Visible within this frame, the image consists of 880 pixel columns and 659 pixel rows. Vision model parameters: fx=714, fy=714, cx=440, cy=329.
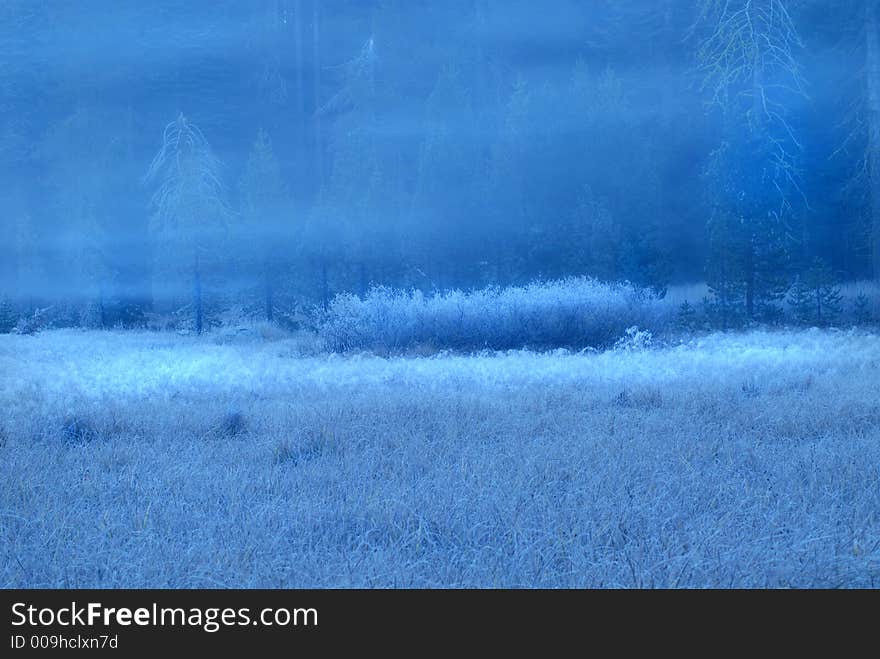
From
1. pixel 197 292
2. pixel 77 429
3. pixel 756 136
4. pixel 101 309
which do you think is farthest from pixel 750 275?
pixel 101 309

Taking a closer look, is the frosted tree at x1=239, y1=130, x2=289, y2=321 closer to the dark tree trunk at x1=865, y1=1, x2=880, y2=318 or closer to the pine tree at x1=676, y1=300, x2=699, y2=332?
the pine tree at x1=676, y1=300, x2=699, y2=332

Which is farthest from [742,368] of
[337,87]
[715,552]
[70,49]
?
[337,87]

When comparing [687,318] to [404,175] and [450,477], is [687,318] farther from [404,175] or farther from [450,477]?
[450,477]

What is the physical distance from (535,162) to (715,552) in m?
16.0

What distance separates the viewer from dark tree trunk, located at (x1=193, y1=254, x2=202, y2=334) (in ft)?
56.9

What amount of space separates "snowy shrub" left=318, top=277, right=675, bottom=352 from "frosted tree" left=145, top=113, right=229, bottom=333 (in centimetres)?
626

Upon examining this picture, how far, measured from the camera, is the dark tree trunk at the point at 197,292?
17334 mm

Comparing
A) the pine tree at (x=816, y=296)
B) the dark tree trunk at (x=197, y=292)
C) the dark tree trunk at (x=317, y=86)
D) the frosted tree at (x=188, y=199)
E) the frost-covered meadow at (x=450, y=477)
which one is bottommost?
the frost-covered meadow at (x=450, y=477)

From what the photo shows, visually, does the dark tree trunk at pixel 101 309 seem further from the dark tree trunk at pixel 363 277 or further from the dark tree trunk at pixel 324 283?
the dark tree trunk at pixel 363 277

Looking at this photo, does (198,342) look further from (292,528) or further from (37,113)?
(292,528)

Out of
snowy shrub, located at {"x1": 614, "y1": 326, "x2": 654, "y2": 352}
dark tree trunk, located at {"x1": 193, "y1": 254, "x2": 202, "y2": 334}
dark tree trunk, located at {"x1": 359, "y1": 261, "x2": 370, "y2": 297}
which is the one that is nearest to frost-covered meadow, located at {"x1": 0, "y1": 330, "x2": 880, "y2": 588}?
snowy shrub, located at {"x1": 614, "y1": 326, "x2": 654, "y2": 352}

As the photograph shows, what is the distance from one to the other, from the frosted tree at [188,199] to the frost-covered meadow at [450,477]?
10.4 m

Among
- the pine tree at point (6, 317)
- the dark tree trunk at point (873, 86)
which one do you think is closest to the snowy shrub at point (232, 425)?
the dark tree trunk at point (873, 86)

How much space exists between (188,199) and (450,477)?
15733 millimetres
